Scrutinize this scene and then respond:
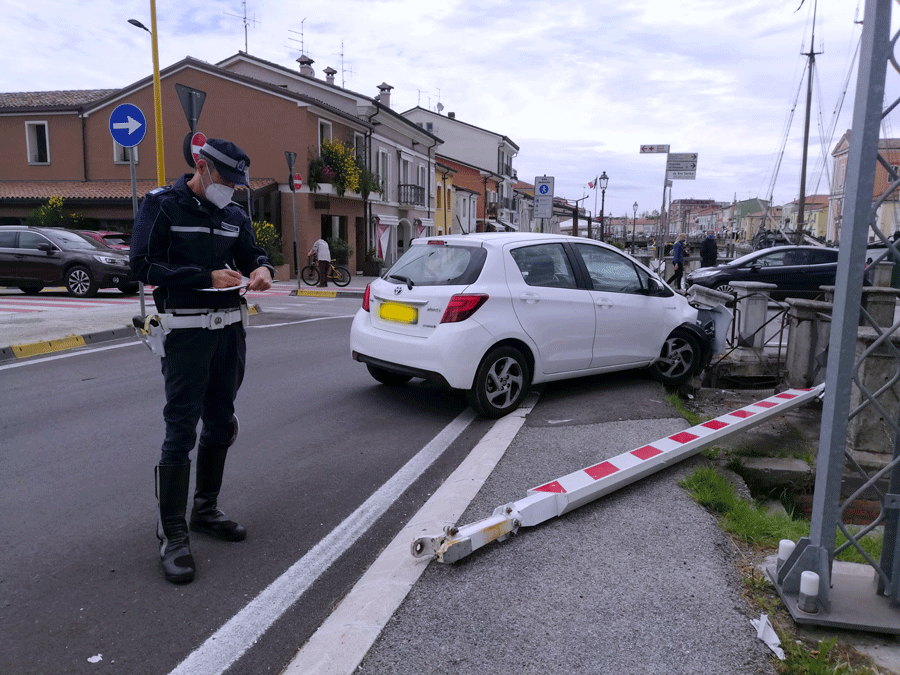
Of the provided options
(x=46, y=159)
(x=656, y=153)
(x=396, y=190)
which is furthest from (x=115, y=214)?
(x=656, y=153)

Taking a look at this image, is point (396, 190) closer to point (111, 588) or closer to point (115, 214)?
point (115, 214)

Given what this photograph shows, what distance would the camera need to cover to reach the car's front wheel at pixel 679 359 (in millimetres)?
7641

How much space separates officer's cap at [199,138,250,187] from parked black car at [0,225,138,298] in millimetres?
14041

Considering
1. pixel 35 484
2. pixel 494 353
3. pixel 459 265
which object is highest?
pixel 459 265

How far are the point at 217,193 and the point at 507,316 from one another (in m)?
3.22

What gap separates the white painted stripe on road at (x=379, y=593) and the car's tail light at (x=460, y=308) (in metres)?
1.60

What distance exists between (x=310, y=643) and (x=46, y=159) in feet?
111

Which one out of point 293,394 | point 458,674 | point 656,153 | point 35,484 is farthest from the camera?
point 656,153

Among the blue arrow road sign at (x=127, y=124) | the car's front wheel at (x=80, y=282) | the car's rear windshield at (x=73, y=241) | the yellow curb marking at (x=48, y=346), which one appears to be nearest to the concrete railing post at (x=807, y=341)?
the yellow curb marking at (x=48, y=346)

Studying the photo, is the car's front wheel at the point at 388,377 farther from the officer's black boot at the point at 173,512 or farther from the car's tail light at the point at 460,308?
the officer's black boot at the point at 173,512

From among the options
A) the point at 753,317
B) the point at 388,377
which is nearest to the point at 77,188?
the point at 388,377

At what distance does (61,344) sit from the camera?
995 centimetres

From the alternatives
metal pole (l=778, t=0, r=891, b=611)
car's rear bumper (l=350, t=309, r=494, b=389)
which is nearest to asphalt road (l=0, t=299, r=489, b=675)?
car's rear bumper (l=350, t=309, r=494, b=389)

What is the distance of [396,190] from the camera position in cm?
3834
